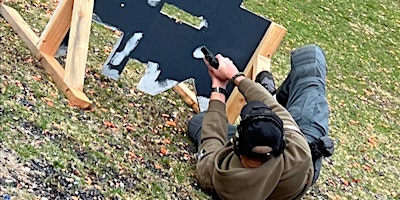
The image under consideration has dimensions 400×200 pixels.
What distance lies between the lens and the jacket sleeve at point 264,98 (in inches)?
141

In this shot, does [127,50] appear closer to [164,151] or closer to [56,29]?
[56,29]

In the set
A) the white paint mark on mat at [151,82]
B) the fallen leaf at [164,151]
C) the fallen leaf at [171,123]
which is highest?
the white paint mark on mat at [151,82]

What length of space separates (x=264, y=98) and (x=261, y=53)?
2.75 feet

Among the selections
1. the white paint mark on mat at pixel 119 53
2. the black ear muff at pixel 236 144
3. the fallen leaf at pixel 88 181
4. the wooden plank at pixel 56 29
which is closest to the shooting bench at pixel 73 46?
the wooden plank at pixel 56 29

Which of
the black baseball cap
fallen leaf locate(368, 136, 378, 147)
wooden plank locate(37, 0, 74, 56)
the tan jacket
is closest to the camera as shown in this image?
the black baseball cap

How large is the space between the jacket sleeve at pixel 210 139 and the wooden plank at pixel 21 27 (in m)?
1.21

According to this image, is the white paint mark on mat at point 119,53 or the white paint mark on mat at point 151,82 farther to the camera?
the white paint mark on mat at point 151,82

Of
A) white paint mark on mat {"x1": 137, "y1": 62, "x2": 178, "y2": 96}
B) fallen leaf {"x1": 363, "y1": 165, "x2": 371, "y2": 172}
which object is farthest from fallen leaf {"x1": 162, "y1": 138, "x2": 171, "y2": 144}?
fallen leaf {"x1": 363, "y1": 165, "x2": 371, "y2": 172}

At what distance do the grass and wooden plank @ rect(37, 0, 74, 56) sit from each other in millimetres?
141

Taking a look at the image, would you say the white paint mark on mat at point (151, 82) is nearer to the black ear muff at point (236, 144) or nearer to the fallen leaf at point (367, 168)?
the black ear muff at point (236, 144)

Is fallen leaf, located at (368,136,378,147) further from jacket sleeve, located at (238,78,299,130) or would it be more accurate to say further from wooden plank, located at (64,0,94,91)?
wooden plank, located at (64,0,94,91)

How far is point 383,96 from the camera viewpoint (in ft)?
25.6

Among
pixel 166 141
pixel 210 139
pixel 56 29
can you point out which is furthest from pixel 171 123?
pixel 56 29

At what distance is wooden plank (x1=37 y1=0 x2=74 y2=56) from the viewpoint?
13.8 feet
